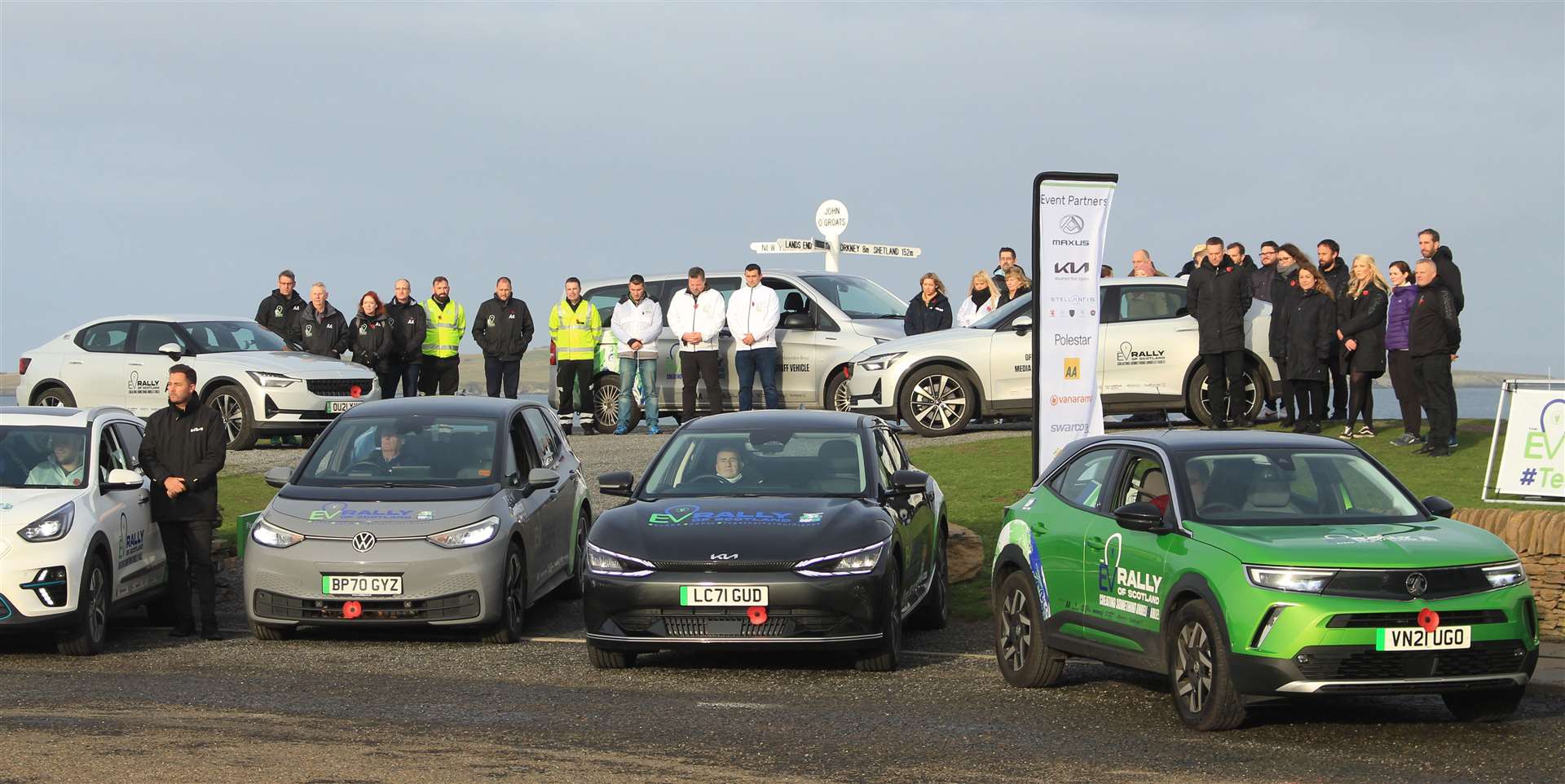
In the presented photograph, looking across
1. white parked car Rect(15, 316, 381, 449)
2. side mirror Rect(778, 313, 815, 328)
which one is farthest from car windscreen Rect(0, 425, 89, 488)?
side mirror Rect(778, 313, 815, 328)

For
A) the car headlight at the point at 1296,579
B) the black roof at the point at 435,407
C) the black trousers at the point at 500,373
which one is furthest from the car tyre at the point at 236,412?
the car headlight at the point at 1296,579

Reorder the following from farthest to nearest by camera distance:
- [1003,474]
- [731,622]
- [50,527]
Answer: [1003,474] < [50,527] < [731,622]

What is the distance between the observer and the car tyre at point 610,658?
12.0 meters

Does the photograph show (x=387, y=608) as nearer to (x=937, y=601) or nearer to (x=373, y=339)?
(x=937, y=601)

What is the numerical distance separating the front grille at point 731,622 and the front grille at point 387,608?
6.22 ft

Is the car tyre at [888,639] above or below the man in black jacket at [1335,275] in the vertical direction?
below

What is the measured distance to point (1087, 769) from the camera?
8602 mm

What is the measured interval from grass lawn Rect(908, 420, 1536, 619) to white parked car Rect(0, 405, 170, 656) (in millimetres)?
6110

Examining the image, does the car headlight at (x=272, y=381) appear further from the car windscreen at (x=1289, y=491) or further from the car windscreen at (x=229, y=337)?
the car windscreen at (x=1289, y=491)

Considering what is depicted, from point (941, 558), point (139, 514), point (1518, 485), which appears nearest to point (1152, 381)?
point (1518, 485)

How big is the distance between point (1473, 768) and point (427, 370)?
63.0 feet

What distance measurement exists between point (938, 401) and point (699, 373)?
3.48m

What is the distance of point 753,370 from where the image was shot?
2408cm

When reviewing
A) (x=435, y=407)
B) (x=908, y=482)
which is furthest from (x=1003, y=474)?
(x=908, y=482)
